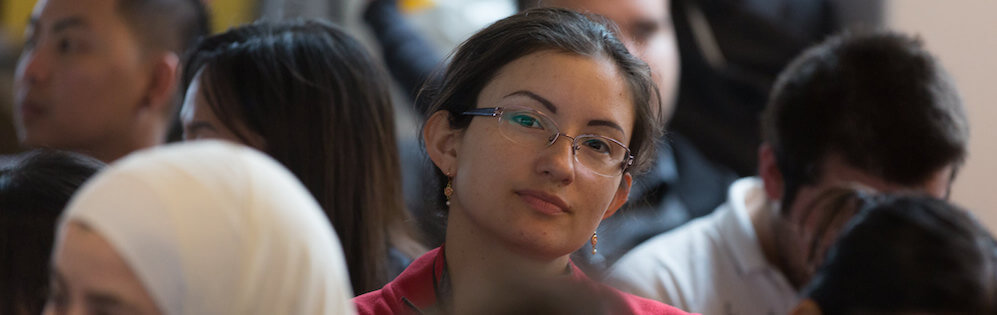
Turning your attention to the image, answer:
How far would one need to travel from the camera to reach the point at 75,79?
8.34 feet

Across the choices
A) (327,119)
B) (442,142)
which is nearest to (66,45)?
(327,119)

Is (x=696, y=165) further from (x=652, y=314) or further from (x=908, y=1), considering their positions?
(x=652, y=314)

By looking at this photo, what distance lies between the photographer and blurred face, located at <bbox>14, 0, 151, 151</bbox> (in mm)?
2549

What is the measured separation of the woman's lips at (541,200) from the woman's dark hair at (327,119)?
55 cm

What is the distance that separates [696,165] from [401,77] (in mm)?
996

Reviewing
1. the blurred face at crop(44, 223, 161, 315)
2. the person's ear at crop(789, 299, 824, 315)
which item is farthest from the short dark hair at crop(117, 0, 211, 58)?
the person's ear at crop(789, 299, 824, 315)

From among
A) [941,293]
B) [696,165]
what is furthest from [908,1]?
[941,293]

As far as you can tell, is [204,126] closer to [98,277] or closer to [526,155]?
[526,155]

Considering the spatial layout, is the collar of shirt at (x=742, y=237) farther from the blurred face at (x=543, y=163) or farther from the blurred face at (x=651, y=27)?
the blurred face at (x=543, y=163)

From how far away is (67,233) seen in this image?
101 cm

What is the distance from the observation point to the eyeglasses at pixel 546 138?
5.13 ft

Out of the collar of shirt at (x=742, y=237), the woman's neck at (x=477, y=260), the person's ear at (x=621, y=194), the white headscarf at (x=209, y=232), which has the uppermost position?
the white headscarf at (x=209, y=232)

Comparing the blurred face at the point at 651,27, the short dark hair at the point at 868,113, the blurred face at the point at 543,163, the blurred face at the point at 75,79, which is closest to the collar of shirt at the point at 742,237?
the short dark hair at the point at 868,113

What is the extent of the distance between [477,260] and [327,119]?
596 millimetres
